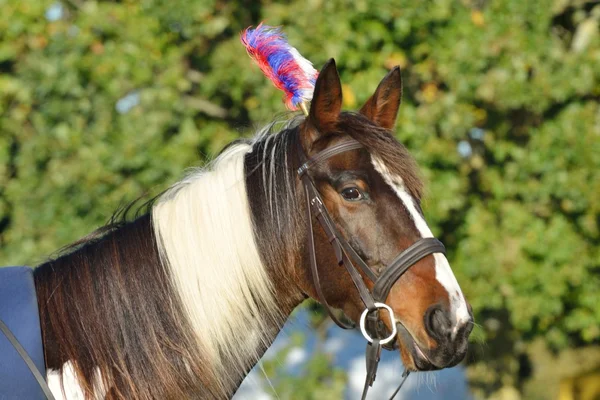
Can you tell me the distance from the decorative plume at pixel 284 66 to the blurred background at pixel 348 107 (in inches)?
87.2

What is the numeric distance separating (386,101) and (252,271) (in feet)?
2.35

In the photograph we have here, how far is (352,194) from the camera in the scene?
80.0 inches

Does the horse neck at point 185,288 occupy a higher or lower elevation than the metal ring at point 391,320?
higher

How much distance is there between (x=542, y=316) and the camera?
545 cm

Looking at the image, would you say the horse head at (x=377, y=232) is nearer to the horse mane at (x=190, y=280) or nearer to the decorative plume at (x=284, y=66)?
the horse mane at (x=190, y=280)

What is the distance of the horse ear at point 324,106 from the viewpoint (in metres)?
2.06

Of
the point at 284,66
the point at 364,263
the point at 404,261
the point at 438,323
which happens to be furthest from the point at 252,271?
the point at 284,66

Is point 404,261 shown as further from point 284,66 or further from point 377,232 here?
point 284,66

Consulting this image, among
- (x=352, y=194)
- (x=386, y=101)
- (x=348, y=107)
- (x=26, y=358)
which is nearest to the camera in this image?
(x=26, y=358)

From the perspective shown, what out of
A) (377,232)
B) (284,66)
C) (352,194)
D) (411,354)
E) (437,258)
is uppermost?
(284,66)

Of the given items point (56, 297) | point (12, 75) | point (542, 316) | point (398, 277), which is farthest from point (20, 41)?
point (542, 316)

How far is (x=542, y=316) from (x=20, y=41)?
13.8ft

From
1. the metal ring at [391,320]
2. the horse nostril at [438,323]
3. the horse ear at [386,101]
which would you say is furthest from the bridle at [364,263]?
the horse ear at [386,101]

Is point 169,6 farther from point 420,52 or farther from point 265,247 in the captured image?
point 265,247
